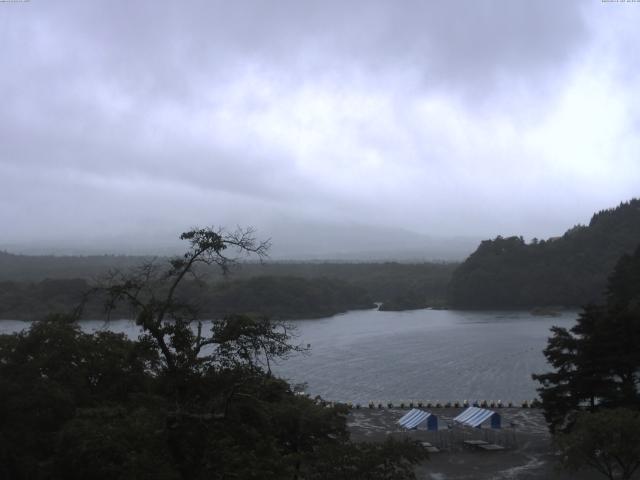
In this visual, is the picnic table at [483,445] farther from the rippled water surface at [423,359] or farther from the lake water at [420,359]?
the lake water at [420,359]

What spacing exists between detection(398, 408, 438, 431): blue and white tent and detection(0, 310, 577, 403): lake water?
18.3ft

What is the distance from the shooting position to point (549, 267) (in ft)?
178

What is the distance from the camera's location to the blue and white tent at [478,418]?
46.6 feet

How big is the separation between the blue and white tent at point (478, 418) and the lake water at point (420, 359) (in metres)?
5.49

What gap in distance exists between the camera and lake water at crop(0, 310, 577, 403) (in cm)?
2173

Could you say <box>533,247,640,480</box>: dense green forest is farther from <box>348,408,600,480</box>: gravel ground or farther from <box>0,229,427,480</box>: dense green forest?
<box>0,229,427,480</box>: dense green forest

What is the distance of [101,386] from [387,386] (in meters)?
14.9

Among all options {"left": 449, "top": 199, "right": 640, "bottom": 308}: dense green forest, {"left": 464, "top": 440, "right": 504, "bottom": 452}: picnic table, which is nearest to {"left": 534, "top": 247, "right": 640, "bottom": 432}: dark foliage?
{"left": 464, "top": 440, "right": 504, "bottom": 452}: picnic table

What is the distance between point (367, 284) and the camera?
70.9m

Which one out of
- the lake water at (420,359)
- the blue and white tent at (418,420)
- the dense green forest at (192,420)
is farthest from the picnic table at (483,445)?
the dense green forest at (192,420)

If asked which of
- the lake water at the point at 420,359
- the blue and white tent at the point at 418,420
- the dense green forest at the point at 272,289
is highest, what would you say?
the dense green forest at the point at 272,289

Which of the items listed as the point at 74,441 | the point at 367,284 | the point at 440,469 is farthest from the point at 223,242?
the point at 367,284

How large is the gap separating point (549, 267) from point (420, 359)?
29.6m

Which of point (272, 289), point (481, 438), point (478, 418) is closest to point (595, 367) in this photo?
point (478, 418)
